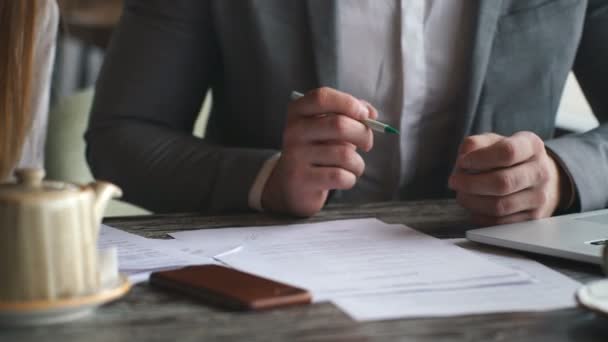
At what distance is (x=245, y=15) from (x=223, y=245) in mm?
523

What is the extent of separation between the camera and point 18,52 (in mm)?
996

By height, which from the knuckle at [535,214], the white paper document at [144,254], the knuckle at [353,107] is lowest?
the white paper document at [144,254]

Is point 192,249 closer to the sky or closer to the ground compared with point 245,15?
closer to the ground

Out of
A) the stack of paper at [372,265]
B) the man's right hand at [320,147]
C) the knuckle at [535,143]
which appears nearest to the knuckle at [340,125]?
the man's right hand at [320,147]

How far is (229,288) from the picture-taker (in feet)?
2.16

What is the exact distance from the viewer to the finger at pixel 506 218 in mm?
983

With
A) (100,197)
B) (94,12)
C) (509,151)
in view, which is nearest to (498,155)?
(509,151)

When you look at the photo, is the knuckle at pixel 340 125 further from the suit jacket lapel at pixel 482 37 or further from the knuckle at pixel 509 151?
the suit jacket lapel at pixel 482 37

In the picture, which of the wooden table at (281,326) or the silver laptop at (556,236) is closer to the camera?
the wooden table at (281,326)

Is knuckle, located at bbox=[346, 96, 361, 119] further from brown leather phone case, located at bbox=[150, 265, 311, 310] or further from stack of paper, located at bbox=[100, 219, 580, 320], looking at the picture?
brown leather phone case, located at bbox=[150, 265, 311, 310]

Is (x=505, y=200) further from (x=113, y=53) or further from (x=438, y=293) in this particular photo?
(x=113, y=53)

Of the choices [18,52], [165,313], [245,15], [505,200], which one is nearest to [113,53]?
[245,15]

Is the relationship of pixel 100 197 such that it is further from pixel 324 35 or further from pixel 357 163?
pixel 324 35

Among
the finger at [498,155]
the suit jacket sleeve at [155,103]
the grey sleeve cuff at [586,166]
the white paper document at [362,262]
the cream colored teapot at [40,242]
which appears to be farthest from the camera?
the suit jacket sleeve at [155,103]
